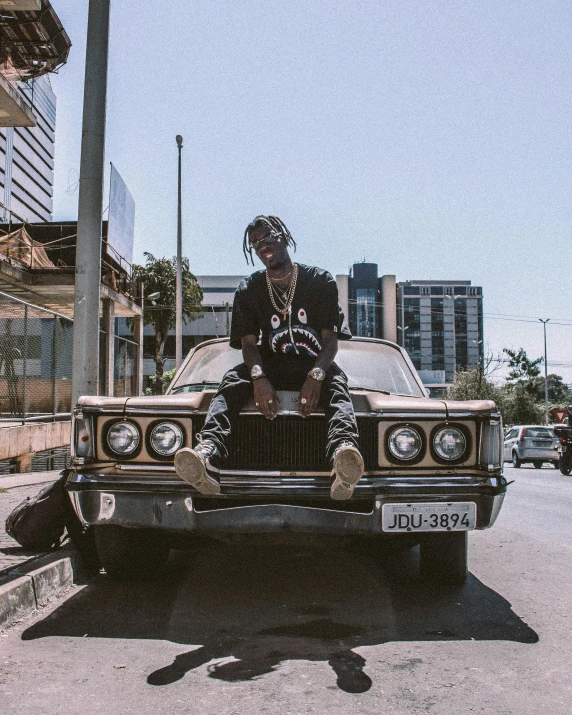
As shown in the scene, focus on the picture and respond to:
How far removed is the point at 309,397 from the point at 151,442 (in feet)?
2.84

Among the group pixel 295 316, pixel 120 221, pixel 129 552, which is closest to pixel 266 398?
pixel 295 316

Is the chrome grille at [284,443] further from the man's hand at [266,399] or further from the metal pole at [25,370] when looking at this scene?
the metal pole at [25,370]

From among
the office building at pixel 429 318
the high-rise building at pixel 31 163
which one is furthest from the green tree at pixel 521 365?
the high-rise building at pixel 31 163

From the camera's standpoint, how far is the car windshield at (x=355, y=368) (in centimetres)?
494

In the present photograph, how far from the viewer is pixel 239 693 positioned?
269 centimetres

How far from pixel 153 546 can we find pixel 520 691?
248 cm

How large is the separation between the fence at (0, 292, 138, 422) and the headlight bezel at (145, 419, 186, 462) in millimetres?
6145

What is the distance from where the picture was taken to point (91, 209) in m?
5.89

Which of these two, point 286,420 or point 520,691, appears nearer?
point 520,691

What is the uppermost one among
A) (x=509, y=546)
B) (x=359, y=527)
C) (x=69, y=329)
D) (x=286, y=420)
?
(x=69, y=329)

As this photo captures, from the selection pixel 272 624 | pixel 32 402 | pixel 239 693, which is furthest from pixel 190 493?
pixel 32 402

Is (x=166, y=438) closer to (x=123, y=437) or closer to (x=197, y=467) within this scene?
(x=123, y=437)

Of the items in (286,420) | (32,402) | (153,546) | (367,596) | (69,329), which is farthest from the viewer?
(69,329)

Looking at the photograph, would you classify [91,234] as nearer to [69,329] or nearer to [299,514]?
[299,514]
